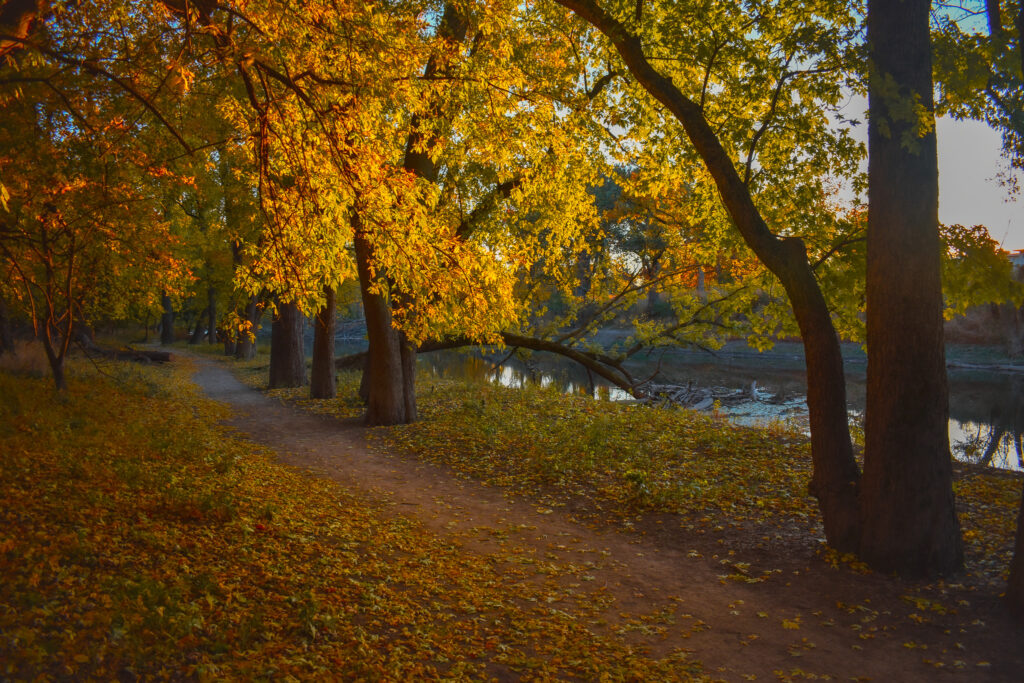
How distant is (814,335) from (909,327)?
878mm

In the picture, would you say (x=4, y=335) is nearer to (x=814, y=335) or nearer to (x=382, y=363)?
(x=382, y=363)

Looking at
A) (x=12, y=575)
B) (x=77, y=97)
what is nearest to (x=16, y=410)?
(x=77, y=97)

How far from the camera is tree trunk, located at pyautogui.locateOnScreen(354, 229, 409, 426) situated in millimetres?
13039

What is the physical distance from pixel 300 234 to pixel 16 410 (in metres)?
6.18

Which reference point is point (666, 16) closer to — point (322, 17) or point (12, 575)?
point (322, 17)

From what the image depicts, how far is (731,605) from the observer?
18.2 feet

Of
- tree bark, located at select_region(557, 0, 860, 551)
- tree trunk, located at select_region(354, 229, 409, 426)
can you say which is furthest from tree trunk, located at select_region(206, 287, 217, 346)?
tree bark, located at select_region(557, 0, 860, 551)

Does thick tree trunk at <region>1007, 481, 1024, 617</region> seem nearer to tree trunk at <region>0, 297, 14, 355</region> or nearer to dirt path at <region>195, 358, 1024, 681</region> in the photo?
dirt path at <region>195, 358, 1024, 681</region>

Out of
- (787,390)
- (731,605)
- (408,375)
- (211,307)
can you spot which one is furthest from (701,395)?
(211,307)

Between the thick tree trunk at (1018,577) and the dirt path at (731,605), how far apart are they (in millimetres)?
153

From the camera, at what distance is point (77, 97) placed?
9289 millimetres

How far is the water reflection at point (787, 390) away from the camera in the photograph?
15633 mm

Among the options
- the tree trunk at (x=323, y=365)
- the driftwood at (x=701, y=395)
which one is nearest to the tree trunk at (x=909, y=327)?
the tree trunk at (x=323, y=365)

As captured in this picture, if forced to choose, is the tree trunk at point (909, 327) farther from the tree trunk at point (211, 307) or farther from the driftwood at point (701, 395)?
the tree trunk at point (211, 307)
